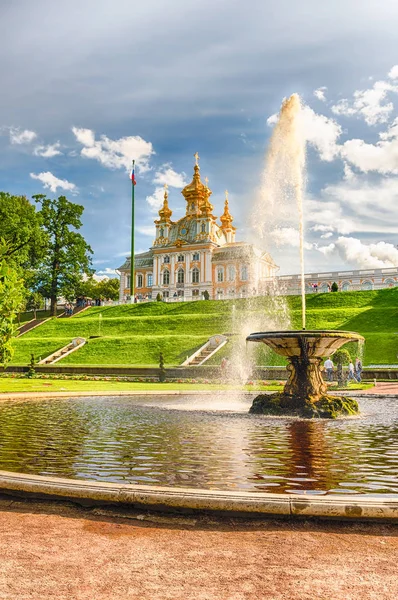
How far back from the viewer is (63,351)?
44.8 meters

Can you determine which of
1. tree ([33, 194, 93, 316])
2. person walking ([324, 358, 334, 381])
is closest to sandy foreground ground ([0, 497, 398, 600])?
person walking ([324, 358, 334, 381])

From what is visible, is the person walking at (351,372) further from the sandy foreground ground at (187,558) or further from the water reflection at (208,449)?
the sandy foreground ground at (187,558)

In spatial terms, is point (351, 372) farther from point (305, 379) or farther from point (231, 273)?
point (231, 273)

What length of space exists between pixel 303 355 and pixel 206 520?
33.6 ft

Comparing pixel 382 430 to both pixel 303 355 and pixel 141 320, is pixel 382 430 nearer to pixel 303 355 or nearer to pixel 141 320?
pixel 303 355

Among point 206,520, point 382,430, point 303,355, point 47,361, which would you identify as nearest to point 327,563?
point 206,520

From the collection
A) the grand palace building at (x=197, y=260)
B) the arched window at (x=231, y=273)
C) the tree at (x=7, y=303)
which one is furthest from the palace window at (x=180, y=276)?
the tree at (x=7, y=303)

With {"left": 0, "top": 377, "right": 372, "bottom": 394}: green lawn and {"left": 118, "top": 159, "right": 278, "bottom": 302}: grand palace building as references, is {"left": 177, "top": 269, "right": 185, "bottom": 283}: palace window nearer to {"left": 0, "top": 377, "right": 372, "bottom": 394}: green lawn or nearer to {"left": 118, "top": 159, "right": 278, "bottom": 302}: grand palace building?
{"left": 118, "top": 159, "right": 278, "bottom": 302}: grand palace building

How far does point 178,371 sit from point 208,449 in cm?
2317

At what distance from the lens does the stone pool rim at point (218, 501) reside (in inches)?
184

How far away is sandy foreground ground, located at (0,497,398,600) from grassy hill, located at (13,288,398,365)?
101 feet

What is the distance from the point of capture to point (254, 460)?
763 cm

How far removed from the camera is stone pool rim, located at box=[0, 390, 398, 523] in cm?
466

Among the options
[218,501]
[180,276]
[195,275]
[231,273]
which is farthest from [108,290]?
[218,501]
